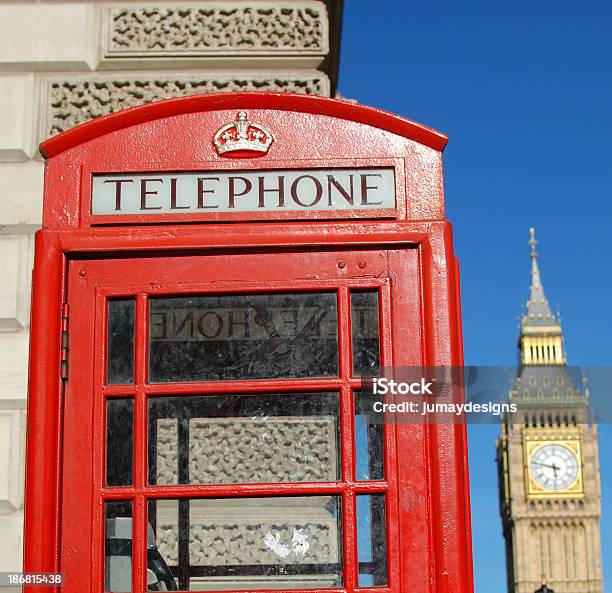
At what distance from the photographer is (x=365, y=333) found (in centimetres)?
415

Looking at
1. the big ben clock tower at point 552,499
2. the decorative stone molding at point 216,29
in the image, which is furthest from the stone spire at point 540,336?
the decorative stone molding at point 216,29

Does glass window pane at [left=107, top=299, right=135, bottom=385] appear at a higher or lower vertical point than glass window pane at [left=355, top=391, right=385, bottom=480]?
higher

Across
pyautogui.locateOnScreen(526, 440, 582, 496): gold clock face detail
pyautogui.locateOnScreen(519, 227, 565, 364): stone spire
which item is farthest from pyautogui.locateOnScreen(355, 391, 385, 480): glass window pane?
pyautogui.locateOnScreen(519, 227, 565, 364): stone spire

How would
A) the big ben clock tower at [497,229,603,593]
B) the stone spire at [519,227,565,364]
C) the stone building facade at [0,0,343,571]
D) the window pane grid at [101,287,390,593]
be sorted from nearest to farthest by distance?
the window pane grid at [101,287,390,593], the stone building facade at [0,0,343,571], the big ben clock tower at [497,229,603,593], the stone spire at [519,227,565,364]

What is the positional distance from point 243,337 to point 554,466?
85680 millimetres

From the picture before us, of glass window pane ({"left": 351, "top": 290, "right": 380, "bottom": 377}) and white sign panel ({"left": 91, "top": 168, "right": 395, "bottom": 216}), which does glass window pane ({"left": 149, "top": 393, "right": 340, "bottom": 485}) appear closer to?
glass window pane ({"left": 351, "top": 290, "right": 380, "bottom": 377})

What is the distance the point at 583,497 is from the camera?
85938mm

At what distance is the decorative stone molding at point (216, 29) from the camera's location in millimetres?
4727

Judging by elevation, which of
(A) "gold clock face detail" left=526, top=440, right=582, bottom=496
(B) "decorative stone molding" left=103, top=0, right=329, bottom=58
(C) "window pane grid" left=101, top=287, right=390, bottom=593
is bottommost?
(C) "window pane grid" left=101, top=287, right=390, bottom=593

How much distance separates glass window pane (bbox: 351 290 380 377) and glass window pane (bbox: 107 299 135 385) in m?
0.74

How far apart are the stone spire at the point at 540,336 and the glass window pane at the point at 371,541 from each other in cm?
9246

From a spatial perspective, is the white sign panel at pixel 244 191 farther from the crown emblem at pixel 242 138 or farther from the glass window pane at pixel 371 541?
the glass window pane at pixel 371 541

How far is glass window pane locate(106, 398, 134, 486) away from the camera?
406 cm

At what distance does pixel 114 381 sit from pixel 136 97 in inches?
47.0
